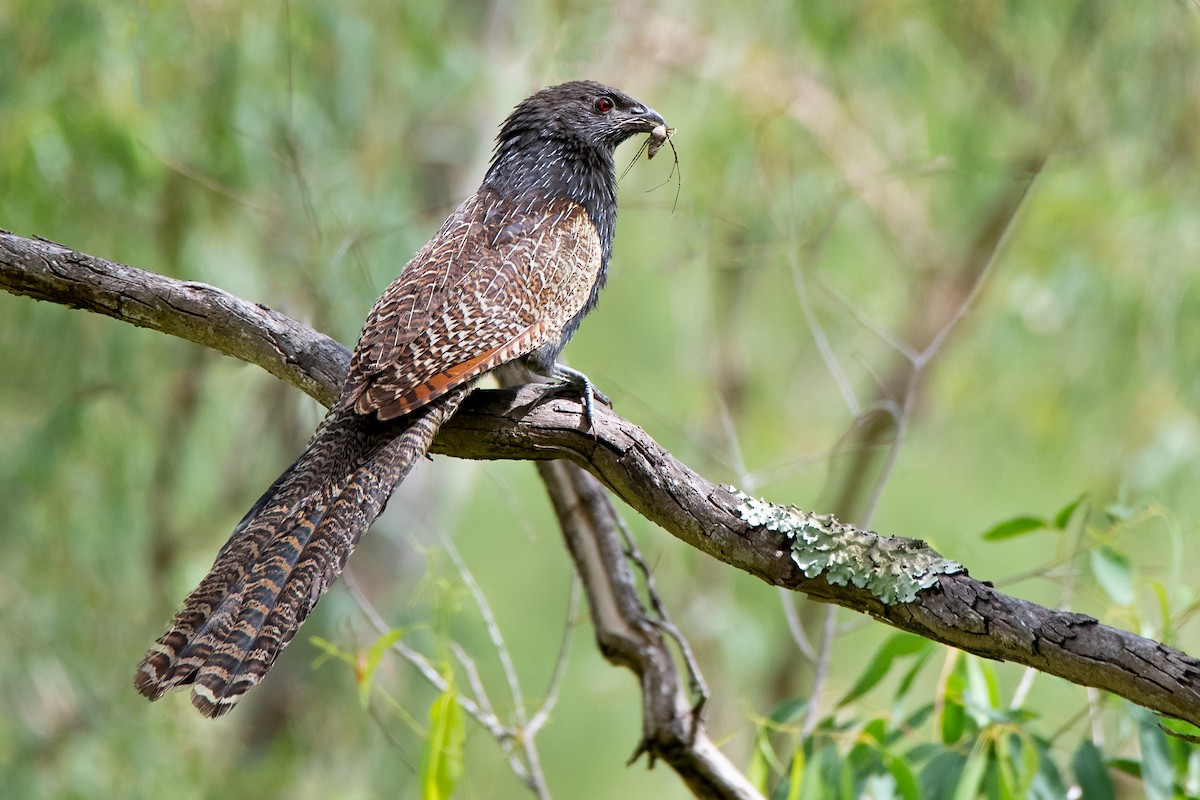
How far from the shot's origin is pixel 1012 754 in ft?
9.38

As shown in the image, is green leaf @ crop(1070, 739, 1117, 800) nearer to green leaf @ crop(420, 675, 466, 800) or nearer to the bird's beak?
green leaf @ crop(420, 675, 466, 800)

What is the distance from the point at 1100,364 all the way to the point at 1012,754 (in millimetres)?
3634

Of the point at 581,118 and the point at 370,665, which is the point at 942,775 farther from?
the point at 581,118

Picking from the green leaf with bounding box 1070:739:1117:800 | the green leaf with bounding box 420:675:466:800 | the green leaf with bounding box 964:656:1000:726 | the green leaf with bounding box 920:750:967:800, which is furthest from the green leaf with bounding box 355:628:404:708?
the green leaf with bounding box 1070:739:1117:800

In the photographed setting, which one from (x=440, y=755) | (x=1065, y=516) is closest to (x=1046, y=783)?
(x=1065, y=516)

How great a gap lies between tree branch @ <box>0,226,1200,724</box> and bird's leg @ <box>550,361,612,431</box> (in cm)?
2

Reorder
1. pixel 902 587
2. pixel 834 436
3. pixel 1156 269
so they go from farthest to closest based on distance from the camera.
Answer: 1. pixel 834 436
2. pixel 1156 269
3. pixel 902 587

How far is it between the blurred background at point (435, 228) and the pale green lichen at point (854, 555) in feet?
6.64

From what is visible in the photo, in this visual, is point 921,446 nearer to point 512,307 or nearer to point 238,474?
point 238,474

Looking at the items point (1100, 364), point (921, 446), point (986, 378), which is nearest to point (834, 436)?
point (921, 446)

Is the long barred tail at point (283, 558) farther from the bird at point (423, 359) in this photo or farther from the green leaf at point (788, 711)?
the green leaf at point (788, 711)

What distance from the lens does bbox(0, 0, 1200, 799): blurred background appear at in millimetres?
5027

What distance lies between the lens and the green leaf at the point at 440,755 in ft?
8.83

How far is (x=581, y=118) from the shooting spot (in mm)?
3363
